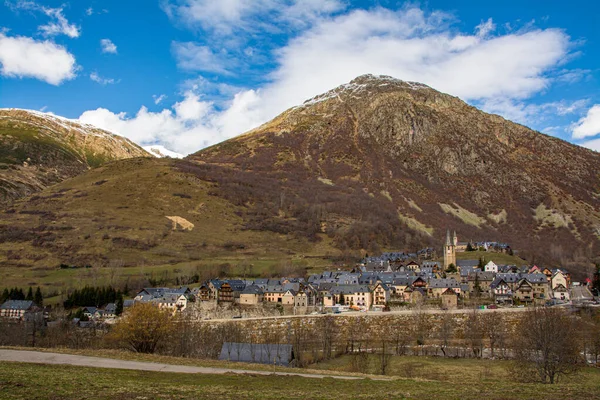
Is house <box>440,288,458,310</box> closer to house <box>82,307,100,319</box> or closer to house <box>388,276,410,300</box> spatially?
house <box>388,276,410,300</box>

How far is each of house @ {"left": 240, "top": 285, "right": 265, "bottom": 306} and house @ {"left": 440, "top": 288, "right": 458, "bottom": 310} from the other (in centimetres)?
4156

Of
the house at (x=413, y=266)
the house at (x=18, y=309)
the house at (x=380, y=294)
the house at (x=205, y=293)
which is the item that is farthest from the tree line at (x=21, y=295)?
the house at (x=413, y=266)

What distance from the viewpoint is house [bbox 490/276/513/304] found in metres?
108

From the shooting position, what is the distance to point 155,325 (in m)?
56.2

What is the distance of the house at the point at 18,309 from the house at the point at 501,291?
101m

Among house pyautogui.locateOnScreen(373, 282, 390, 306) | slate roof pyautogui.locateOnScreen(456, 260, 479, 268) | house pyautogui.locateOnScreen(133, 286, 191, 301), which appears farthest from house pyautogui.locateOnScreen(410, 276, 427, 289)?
house pyautogui.locateOnScreen(133, 286, 191, 301)

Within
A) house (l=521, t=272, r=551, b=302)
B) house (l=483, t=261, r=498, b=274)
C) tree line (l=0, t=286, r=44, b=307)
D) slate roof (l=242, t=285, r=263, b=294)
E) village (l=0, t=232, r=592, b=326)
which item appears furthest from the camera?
house (l=483, t=261, r=498, b=274)

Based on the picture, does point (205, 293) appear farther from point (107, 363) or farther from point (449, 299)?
point (107, 363)

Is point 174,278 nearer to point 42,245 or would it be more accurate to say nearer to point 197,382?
point 42,245

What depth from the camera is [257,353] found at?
198ft

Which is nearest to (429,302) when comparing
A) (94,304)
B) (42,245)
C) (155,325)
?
(155,325)

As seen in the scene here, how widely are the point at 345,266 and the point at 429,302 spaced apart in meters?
53.1

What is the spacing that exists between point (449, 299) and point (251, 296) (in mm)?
44697

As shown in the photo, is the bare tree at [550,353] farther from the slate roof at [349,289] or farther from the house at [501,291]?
the slate roof at [349,289]
